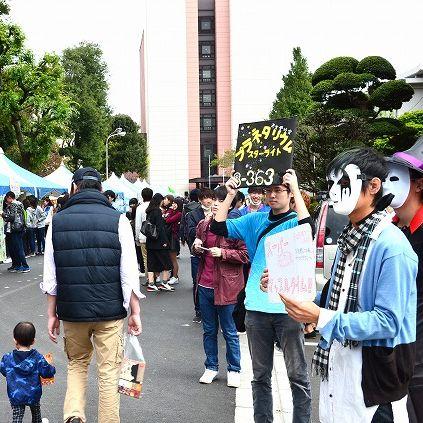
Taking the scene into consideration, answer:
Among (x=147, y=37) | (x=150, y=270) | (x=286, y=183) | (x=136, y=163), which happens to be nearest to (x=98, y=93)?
(x=136, y=163)

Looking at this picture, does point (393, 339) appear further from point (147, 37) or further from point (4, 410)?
point (147, 37)

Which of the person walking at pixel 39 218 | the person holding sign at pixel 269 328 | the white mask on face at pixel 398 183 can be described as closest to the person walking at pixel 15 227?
the person walking at pixel 39 218

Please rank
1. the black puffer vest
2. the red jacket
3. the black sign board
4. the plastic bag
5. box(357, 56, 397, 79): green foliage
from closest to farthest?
the black sign board
the black puffer vest
the plastic bag
the red jacket
box(357, 56, 397, 79): green foliage

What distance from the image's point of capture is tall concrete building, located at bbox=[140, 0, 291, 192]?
3415 inches

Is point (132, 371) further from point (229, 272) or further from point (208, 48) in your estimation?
point (208, 48)

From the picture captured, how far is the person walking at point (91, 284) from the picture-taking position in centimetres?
428

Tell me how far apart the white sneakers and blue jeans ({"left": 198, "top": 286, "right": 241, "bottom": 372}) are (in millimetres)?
37

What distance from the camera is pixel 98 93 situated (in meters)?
59.3

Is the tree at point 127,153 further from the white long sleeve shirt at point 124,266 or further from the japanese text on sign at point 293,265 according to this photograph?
the japanese text on sign at point 293,265

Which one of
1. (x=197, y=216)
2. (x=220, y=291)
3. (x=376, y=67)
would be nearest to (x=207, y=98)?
(x=376, y=67)

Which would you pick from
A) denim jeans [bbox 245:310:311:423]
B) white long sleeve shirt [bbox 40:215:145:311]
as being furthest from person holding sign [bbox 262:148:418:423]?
white long sleeve shirt [bbox 40:215:145:311]

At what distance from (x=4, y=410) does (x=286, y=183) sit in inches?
120

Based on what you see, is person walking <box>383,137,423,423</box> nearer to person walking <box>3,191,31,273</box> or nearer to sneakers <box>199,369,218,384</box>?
sneakers <box>199,369,218,384</box>

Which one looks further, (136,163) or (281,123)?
(136,163)
